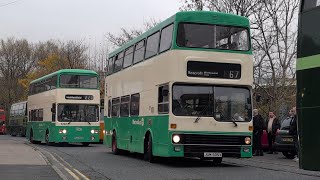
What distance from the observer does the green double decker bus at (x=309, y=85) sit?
793 cm

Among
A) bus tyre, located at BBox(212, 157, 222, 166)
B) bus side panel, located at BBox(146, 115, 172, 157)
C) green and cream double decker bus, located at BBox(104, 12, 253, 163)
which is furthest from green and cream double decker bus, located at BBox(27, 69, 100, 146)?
green and cream double decker bus, located at BBox(104, 12, 253, 163)

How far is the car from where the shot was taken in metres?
19.1

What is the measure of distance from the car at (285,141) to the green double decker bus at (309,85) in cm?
1108

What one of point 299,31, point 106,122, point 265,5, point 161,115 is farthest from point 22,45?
point 299,31

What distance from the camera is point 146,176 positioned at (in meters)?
12.9

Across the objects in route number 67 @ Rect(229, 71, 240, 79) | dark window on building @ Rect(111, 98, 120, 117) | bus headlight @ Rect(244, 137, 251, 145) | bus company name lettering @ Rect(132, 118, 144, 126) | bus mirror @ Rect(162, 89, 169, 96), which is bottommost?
bus headlight @ Rect(244, 137, 251, 145)

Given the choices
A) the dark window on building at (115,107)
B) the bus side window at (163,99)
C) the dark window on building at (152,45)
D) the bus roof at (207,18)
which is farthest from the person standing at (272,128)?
the bus side window at (163,99)

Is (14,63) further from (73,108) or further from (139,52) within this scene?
(139,52)

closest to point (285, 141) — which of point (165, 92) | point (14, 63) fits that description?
point (165, 92)

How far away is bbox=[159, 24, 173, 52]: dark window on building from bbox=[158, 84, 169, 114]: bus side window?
1.17 m

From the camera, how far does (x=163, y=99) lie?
50.8ft

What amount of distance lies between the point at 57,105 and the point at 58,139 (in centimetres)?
183

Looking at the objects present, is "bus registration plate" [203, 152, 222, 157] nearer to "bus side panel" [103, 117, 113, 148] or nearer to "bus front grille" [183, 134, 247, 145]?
"bus front grille" [183, 134, 247, 145]

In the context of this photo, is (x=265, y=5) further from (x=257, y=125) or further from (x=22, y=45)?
(x=22, y=45)
